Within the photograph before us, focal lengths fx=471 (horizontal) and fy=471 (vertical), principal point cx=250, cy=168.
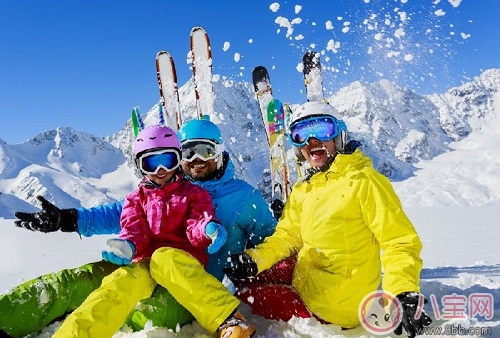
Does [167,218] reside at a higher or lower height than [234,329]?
higher

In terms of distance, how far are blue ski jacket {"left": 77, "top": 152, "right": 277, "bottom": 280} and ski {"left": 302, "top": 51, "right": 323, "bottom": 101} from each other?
5243 mm

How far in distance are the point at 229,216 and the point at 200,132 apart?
2.57ft

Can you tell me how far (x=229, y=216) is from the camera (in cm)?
412

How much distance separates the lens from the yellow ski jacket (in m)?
2.81

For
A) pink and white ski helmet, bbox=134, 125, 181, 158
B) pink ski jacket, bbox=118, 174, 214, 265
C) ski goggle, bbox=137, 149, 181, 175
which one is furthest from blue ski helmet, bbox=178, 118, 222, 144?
pink ski jacket, bbox=118, 174, 214, 265

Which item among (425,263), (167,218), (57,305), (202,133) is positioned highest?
(202,133)

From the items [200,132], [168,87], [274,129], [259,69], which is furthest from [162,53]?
[200,132]

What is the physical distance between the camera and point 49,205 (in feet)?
12.3

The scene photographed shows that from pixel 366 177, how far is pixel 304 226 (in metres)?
0.61

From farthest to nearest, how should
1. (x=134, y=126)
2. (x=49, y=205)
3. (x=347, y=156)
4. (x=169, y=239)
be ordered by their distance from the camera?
1. (x=134, y=126)
2. (x=49, y=205)
3. (x=169, y=239)
4. (x=347, y=156)

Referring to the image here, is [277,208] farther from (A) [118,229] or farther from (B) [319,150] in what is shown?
(B) [319,150]

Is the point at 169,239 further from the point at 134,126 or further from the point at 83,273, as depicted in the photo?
→ the point at 134,126

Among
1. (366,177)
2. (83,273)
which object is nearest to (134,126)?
(83,273)

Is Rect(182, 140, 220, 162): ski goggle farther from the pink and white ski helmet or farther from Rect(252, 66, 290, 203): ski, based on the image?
Rect(252, 66, 290, 203): ski
